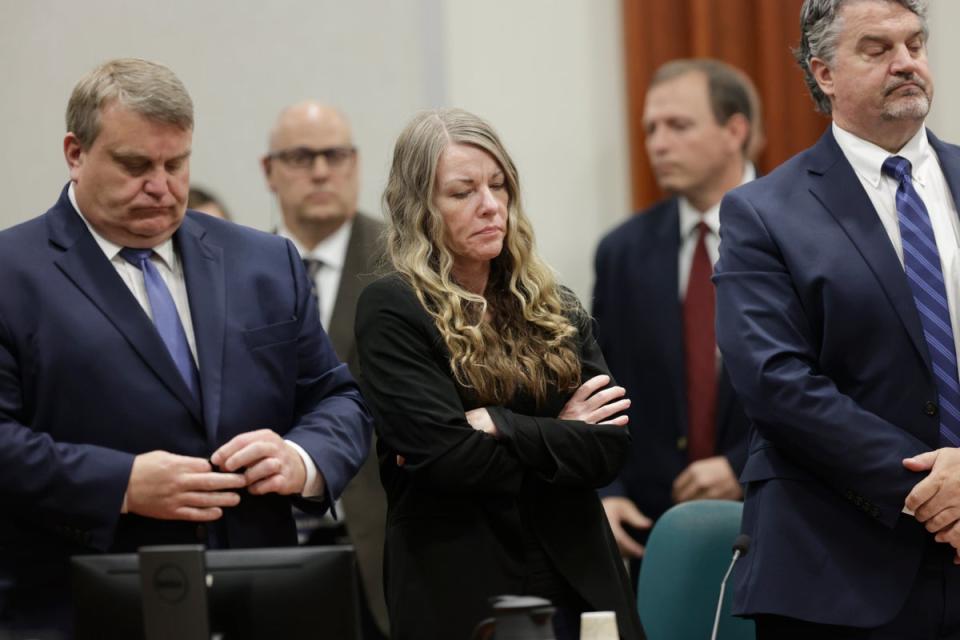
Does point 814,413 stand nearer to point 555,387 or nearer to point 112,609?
point 555,387

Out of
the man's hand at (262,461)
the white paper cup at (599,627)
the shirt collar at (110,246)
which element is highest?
the shirt collar at (110,246)

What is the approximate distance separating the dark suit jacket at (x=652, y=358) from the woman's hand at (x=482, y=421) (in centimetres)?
167

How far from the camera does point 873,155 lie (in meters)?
3.32

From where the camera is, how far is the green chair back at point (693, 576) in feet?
11.5

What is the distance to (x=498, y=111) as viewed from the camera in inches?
219

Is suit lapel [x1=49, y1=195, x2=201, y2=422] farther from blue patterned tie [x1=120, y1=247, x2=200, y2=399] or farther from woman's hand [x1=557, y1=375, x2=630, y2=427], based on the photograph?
woman's hand [x1=557, y1=375, x2=630, y2=427]

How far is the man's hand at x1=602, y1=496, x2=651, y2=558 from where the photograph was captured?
473 centimetres

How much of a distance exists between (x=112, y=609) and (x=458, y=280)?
3.93 feet

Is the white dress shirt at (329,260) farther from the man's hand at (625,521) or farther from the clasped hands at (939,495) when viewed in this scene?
the clasped hands at (939,495)

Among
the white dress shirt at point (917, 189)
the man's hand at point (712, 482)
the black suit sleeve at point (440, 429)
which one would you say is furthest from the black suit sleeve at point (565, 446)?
the man's hand at point (712, 482)

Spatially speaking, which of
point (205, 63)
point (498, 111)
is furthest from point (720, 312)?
point (205, 63)

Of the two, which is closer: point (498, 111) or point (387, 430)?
point (387, 430)

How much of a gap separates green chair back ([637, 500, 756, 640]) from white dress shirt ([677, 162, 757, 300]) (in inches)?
58.1

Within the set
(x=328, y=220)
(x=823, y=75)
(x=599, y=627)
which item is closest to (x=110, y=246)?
(x=599, y=627)
